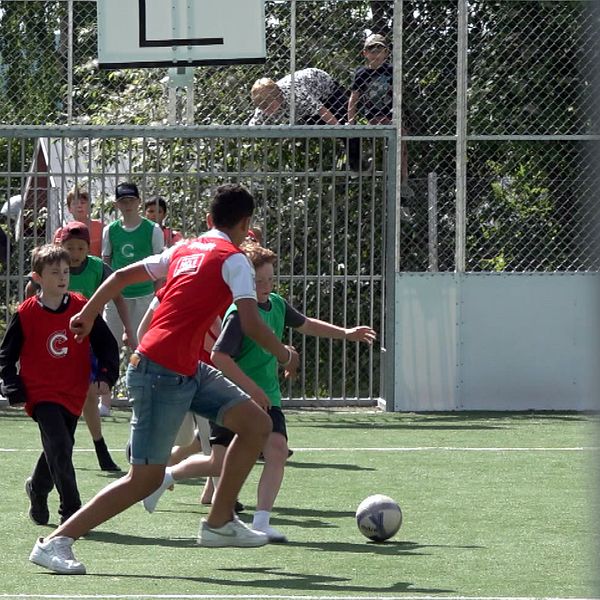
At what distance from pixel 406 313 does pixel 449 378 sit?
2.40ft

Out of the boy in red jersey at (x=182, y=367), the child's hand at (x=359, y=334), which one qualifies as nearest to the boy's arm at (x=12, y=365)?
the boy in red jersey at (x=182, y=367)

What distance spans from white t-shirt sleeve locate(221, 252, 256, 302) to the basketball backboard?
782cm

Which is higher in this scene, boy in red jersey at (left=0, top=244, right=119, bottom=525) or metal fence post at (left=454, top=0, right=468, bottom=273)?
metal fence post at (left=454, top=0, right=468, bottom=273)

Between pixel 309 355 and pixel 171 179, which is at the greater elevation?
pixel 171 179

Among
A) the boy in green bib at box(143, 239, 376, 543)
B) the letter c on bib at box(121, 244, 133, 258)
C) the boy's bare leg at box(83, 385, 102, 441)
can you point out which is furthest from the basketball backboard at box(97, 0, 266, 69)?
the boy in green bib at box(143, 239, 376, 543)

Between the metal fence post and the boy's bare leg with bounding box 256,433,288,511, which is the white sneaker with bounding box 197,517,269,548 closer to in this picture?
the boy's bare leg with bounding box 256,433,288,511

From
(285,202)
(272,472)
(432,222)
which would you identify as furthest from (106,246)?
(272,472)

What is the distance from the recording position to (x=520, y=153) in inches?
571

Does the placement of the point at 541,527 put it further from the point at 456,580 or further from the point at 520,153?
the point at 520,153

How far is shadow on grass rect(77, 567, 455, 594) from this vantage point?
609 centimetres

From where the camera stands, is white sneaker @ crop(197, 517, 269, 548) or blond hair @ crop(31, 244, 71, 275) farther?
blond hair @ crop(31, 244, 71, 275)

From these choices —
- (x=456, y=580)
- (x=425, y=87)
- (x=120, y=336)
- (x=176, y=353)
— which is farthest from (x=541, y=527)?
Result: (x=425, y=87)

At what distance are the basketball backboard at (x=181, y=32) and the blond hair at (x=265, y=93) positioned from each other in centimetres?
22

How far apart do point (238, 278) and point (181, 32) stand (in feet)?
26.4
